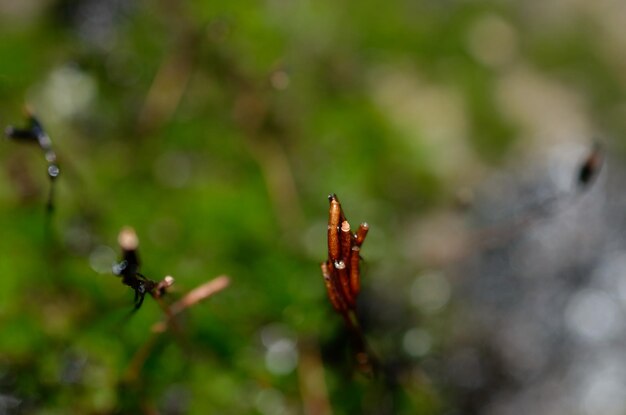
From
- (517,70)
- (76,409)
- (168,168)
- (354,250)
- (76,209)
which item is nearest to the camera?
(354,250)

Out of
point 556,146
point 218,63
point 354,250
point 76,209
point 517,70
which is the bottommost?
point 76,209

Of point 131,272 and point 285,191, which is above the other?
point 285,191

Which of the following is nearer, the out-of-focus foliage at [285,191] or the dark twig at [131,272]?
the dark twig at [131,272]

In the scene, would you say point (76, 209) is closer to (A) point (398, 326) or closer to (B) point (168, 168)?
(B) point (168, 168)

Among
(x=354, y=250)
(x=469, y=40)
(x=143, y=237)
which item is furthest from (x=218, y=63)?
(x=354, y=250)

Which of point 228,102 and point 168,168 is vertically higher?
point 228,102

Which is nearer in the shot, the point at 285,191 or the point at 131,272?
the point at 131,272

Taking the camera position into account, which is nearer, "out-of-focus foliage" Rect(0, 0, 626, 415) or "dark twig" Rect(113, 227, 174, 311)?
"dark twig" Rect(113, 227, 174, 311)

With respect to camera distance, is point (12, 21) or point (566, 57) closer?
point (12, 21)
